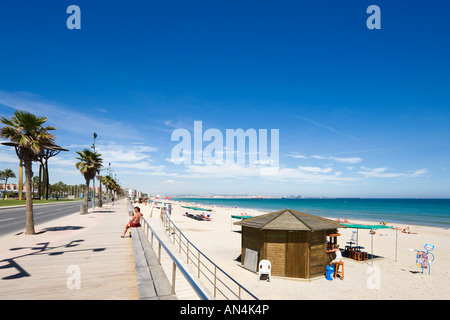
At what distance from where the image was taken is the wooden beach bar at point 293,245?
1280cm

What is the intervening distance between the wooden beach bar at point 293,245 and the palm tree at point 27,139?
14.0m

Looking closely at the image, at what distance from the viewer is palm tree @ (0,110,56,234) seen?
14.7 m

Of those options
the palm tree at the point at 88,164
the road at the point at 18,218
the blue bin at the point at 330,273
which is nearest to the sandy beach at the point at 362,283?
the blue bin at the point at 330,273

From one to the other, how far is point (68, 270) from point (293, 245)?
10409 millimetres

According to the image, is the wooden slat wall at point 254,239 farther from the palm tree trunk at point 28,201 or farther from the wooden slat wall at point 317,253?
the palm tree trunk at point 28,201

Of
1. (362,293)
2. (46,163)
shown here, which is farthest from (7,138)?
(46,163)

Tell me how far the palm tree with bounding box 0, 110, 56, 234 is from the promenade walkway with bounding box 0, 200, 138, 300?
130 inches

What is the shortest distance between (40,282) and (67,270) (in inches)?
40.2

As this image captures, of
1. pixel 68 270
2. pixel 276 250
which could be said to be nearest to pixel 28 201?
pixel 68 270

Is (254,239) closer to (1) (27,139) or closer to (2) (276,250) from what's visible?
(2) (276,250)

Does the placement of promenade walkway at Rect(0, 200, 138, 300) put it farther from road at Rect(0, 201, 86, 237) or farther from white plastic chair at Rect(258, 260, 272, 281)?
white plastic chair at Rect(258, 260, 272, 281)
